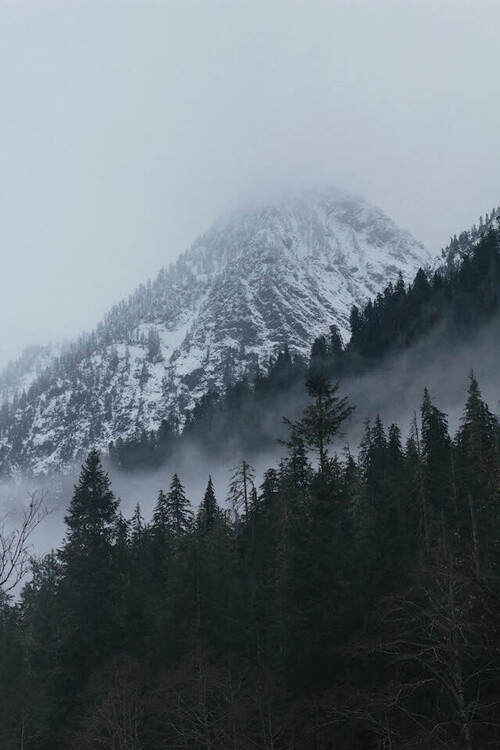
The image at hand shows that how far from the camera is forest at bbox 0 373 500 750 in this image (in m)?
15.0

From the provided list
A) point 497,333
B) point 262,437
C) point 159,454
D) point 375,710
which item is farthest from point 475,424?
point 159,454

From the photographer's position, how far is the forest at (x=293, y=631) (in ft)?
49.2

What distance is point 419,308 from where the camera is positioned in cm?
12950

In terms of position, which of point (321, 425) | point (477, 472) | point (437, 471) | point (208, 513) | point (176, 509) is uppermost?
point (176, 509)

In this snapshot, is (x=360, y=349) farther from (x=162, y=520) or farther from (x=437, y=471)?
(x=162, y=520)

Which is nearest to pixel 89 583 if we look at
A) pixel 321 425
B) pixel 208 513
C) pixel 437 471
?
pixel 321 425

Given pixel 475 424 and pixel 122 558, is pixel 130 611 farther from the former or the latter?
pixel 475 424

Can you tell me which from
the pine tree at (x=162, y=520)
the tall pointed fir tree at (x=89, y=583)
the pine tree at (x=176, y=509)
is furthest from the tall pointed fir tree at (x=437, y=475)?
the pine tree at (x=162, y=520)

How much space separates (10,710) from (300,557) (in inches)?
853

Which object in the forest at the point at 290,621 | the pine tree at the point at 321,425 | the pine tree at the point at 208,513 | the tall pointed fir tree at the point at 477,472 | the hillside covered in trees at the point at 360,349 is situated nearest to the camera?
the forest at the point at 290,621

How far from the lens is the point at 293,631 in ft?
85.4

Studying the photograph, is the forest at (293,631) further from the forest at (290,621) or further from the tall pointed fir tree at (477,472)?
the tall pointed fir tree at (477,472)

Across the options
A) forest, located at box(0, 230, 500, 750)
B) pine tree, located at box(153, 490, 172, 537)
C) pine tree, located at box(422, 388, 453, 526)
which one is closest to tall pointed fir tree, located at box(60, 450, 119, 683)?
forest, located at box(0, 230, 500, 750)

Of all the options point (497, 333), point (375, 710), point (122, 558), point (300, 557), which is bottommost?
point (375, 710)
